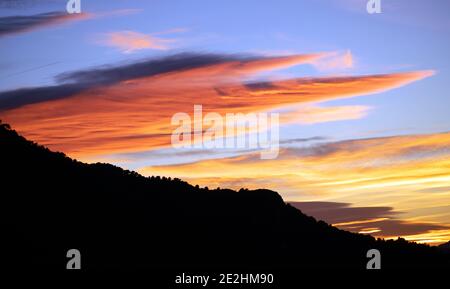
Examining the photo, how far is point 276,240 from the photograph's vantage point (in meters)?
122

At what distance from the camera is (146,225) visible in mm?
98062

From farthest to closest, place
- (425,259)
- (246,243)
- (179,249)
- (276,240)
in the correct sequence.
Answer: (425,259) → (276,240) → (246,243) → (179,249)

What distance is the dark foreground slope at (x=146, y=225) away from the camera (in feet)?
252

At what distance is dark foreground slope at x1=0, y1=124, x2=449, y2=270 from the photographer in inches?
3022

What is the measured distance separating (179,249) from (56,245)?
22488mm

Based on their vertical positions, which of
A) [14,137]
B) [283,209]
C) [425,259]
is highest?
[14,137]
